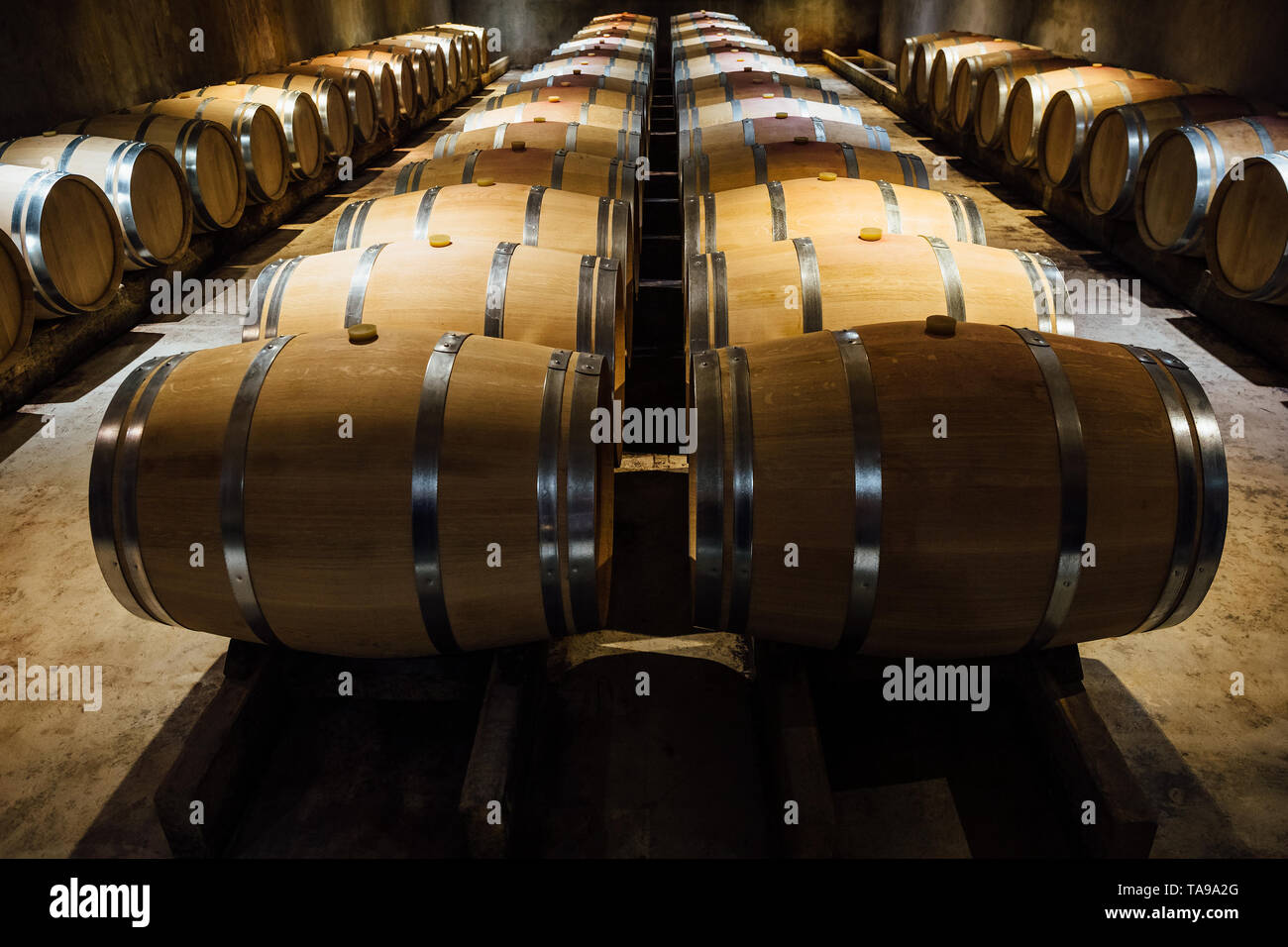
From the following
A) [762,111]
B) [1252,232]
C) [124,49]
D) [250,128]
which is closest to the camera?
[1252,232]

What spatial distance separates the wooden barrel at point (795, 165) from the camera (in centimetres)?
413

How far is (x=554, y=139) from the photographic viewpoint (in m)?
4.92

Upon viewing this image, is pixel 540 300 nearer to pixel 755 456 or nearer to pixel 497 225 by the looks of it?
pixel 497 225

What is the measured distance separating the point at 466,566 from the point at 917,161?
3.66 meters

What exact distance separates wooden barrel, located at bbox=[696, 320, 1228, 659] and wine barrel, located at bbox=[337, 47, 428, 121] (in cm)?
1011

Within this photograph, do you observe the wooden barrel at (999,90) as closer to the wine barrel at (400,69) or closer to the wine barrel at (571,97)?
the wine barrel at (571,97)

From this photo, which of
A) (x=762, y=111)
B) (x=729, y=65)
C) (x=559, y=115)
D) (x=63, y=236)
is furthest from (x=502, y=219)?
(x=729, y=65)

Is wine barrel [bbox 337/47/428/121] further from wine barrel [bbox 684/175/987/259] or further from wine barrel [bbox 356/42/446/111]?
wine barrel [bbox 684/175/987/259]

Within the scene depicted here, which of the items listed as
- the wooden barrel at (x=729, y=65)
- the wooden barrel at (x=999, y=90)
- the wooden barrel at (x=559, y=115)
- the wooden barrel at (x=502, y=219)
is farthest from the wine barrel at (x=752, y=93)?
the wooden barrel at (x=502, y=219)

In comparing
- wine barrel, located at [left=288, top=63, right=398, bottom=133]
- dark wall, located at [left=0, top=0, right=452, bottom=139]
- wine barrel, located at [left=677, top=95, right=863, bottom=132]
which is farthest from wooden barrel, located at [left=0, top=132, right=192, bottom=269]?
wine barrel, located at [left=288, top=63, right=398, bottom=133]

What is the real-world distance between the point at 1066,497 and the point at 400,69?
1105 centimetres

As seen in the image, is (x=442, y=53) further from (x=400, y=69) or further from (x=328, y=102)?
(x=328, y=102)

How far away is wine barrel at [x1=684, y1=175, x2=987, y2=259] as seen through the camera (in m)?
3.38

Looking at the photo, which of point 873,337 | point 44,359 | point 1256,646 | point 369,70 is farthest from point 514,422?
point 369,70
